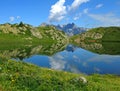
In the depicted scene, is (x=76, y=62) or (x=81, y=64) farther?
(x=76, y=62)

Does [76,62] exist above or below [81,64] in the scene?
above

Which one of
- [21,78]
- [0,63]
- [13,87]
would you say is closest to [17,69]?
[0,63]

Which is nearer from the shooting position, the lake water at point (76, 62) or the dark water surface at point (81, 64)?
the dark water surface at point (81, 64)

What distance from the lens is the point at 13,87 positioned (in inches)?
902

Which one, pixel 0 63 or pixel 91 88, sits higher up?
pixel 0 63

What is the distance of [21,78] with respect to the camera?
25703 mm

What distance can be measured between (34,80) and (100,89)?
7.03 metres

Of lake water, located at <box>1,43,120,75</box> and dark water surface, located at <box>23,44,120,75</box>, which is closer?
dark water surface, located at <box>23,44,120,75</box>

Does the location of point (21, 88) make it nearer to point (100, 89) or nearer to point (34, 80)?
point (34, 80)

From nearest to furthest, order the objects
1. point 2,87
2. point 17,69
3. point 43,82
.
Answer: point 2,87 < point 43,82 < point 17,69

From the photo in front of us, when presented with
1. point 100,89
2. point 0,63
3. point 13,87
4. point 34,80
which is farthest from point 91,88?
point 0,63

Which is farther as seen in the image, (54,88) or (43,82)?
(43,82)

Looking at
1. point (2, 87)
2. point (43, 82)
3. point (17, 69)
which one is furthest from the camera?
point (17, 69)

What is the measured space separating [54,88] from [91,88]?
5.00 meters
